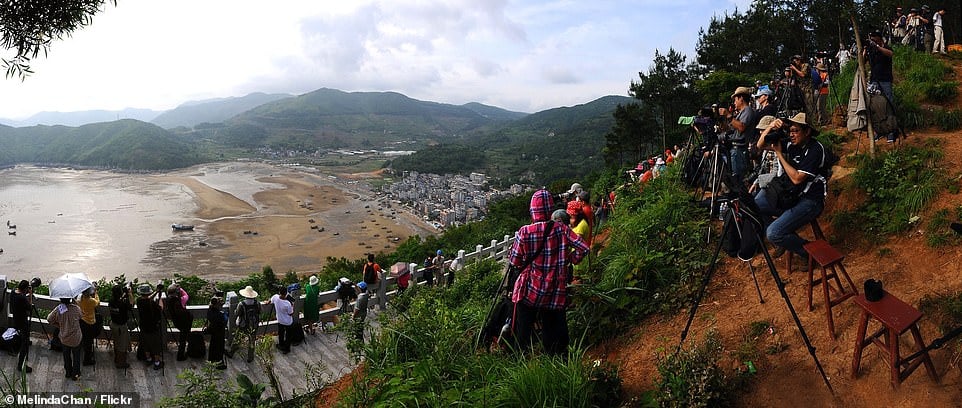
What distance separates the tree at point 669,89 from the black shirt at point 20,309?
23.4 m

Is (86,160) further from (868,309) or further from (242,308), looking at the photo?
(868,309)

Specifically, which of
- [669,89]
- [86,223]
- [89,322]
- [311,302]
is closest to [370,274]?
[311,302]

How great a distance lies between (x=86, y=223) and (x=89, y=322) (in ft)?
125

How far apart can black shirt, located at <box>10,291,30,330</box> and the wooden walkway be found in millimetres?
388

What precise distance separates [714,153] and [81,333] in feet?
22.5

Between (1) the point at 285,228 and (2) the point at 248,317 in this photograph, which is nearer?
(2) the point at 248,317

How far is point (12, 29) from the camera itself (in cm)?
436

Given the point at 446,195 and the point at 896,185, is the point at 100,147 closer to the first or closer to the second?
the point at 446,195

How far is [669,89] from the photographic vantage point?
2430cm

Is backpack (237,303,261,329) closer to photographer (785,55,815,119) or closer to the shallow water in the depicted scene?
photographer (785,55,815,119)

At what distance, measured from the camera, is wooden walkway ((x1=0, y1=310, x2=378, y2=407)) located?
508 centimetres

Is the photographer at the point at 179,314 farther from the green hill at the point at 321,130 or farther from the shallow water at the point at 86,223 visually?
the green hill at the point at 321,130

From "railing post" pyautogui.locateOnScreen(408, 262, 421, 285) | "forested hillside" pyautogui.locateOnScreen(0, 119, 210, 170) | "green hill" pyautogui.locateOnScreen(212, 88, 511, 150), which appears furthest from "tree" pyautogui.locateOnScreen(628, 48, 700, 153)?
"green hill" pyautogui.locateOnScreen(212, 88, 511, 150)

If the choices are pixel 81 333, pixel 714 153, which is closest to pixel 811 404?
pixel 714 153
